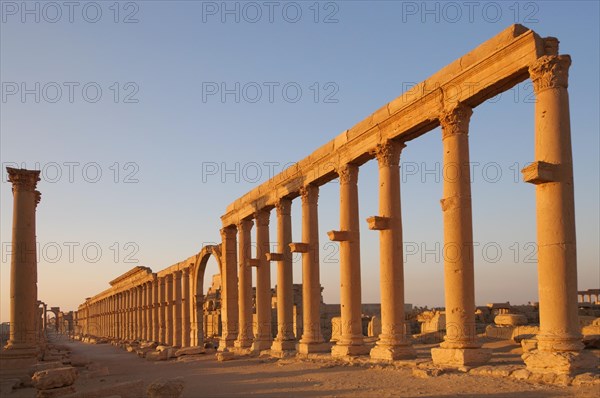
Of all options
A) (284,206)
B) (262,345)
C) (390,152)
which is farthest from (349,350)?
(284,206)

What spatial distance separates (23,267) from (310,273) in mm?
11075

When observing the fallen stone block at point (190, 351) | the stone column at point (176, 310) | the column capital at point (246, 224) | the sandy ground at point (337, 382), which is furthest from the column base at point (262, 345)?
the stone column at point (176, 310)

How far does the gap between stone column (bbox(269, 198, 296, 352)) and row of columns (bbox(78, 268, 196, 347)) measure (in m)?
18.6

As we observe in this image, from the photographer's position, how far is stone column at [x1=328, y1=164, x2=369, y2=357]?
23.5 metres

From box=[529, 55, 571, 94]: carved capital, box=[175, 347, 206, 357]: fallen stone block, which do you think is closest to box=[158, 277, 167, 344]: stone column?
box=[175, 347, 206, 357]: fallen stone block

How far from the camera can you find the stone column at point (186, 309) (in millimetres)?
48719

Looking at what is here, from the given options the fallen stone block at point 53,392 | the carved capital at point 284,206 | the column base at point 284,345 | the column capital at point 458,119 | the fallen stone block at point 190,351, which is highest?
the column capital at point 458,119

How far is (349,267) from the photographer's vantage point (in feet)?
79.0

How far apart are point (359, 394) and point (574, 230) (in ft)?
19.7

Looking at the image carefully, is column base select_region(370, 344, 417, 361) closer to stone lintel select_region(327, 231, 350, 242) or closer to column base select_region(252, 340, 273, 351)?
stone lintel select_region(327, 231, 350, 242)

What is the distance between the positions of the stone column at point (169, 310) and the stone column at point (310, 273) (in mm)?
27786

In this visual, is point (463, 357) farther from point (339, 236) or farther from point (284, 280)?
point (284, 280)

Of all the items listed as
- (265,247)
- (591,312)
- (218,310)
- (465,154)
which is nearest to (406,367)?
(465,154)

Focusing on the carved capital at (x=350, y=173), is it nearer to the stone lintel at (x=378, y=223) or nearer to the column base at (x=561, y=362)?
the stone lintel at (x=378, y=223)
